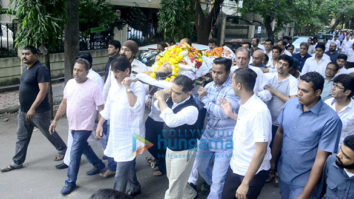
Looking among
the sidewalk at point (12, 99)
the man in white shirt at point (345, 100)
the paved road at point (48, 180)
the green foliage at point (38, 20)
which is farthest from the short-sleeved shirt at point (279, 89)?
the sidewalk at point (12, 99)

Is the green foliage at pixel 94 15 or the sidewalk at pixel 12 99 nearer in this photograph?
the sidewalk at pixel 12 99

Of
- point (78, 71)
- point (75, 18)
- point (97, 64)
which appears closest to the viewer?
point (78, 71)

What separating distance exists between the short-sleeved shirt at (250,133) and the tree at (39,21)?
4534 mm

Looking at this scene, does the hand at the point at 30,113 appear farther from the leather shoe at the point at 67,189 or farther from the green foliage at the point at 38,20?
the green foliage at the point at 38,20

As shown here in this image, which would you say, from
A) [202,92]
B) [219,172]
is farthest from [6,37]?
[219,172]

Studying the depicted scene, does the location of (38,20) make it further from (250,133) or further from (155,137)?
(250,133)

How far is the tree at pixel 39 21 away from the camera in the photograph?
235 inches

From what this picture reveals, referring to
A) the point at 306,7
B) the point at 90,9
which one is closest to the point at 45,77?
the point at 90,9

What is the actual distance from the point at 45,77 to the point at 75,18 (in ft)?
9.94

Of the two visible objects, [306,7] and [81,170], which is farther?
[306,7]

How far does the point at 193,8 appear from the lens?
11.5 meters

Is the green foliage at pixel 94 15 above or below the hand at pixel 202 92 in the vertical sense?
above

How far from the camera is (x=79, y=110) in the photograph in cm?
411

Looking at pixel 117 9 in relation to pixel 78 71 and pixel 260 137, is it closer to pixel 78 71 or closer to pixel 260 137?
pixel 78 71
